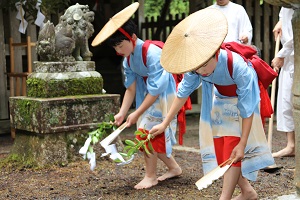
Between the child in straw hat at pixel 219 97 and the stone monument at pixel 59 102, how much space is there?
1.68 meters

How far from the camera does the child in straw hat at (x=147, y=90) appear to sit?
431 centimetres

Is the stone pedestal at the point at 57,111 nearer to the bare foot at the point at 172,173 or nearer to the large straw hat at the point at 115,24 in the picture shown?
the bare foot at the point at 172,173

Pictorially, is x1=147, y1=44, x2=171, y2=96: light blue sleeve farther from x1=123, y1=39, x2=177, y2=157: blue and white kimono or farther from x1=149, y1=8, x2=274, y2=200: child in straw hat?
x1=149, y1=8, x2=274, y2=200: child in straw hat

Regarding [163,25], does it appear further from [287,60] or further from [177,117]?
[177,117]

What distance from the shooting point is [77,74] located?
564 cm

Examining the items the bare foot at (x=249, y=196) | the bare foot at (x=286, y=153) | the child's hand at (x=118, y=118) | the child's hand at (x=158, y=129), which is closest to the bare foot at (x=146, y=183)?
the child's hand at (x=118, y=118)

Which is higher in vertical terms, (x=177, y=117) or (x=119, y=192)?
(x=177, y=117)

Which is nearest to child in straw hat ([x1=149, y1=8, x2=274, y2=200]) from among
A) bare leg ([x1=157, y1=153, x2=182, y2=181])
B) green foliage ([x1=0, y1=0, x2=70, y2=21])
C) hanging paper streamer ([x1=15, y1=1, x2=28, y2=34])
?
bare leg ([x1=157, y1=153, x2=182, y2=181])

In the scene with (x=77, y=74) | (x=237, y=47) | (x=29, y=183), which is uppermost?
(x=237, y=47)

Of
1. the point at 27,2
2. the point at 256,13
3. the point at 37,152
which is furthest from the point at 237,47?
the point at 256,13

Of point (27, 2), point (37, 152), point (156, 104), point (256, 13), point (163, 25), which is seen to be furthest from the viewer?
point (163, 25)

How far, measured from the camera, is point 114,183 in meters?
4.77

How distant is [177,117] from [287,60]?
1548 millimetres

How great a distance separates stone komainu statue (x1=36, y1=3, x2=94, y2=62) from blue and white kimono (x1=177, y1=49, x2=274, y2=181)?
2121mm
